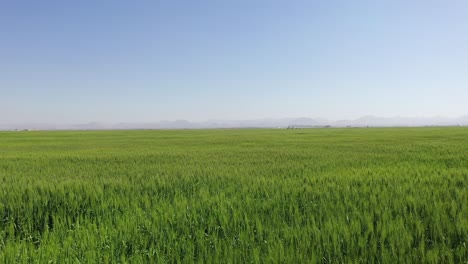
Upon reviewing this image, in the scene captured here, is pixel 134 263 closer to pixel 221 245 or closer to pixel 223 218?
pixel 221 245

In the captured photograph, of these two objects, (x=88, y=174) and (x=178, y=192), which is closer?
(x=178, y=192)

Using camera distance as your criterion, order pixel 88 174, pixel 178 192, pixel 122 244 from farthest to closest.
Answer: pixel 88 174 < pixel 178 192 < pixel 122 244

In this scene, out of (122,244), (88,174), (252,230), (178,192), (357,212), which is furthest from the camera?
(88,174)

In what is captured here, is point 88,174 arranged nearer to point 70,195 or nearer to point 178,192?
point 70,195

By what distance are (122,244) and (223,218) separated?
1.57 m

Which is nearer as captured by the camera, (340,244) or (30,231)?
(340,244)

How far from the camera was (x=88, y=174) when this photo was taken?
415 inches

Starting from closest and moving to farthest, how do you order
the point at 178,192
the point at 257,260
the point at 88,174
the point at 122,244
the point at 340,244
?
the point at 257,260 → the point at 340,244 → the point at 122,244 → the point at 178,192 → the point at 88,174

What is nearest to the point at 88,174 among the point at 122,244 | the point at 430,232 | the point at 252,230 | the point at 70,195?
the point at 70,195

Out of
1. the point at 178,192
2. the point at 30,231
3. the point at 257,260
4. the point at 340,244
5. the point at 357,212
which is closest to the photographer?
the point at 257,260

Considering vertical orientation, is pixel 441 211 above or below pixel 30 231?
above

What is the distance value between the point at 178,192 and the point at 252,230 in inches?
121

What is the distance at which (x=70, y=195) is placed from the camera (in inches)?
253

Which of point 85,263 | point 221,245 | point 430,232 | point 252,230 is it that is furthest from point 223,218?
point 430,232
